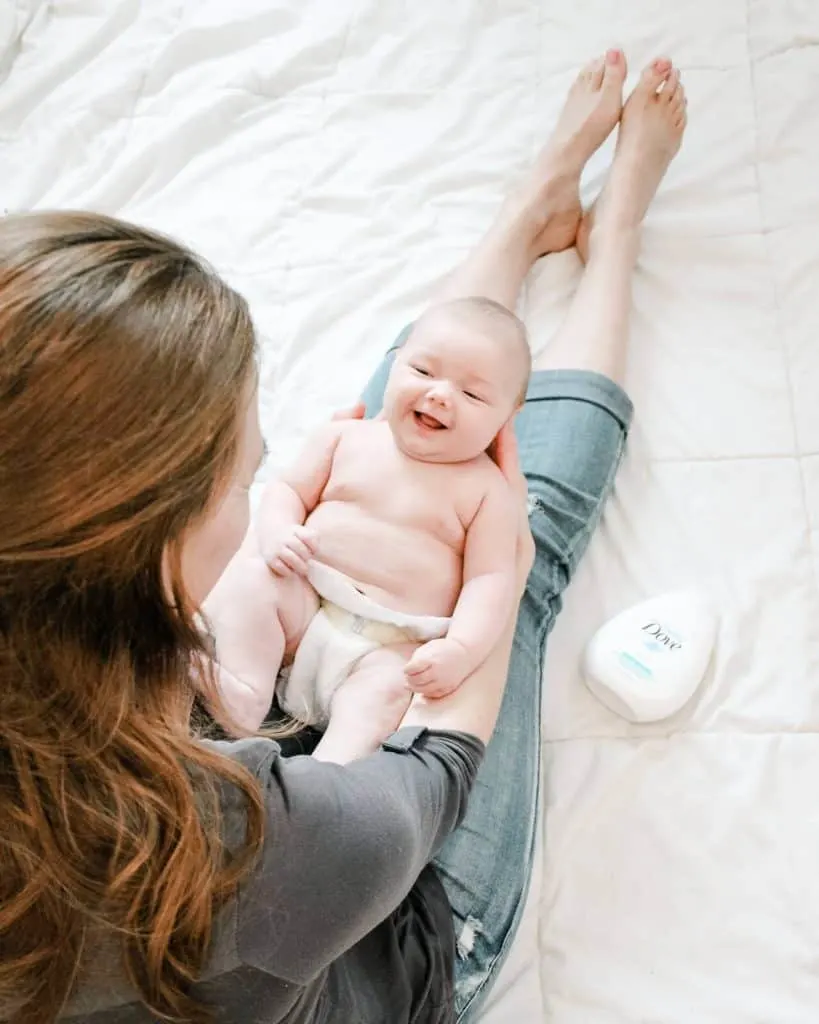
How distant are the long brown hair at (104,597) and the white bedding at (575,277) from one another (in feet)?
1.51

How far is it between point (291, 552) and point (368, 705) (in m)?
0.17

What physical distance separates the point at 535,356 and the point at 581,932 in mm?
669

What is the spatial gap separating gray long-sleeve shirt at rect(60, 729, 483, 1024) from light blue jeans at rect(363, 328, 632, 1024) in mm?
121

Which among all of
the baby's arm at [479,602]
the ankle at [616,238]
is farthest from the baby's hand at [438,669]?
the ankle at [616,238]

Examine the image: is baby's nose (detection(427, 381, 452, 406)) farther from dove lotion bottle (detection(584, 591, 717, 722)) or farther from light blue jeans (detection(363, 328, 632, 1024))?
dove lotion bottle (detection(584, 591, 717, 722))

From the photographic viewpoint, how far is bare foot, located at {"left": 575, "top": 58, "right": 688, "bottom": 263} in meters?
1.34

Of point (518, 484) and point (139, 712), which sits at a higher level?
point (139, 712)

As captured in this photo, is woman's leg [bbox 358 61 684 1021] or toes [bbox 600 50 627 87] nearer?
woman's leg [bbox 358 61 684 1021]

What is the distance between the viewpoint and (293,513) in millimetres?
1136

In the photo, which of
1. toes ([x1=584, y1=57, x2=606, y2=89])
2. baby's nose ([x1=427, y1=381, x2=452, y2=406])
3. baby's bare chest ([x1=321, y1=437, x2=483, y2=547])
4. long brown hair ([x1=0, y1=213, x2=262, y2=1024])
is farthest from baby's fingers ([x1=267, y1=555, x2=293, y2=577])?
toes ([x1=584, y1=57, x2=606, y2=89])

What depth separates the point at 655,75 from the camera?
1.42 meters

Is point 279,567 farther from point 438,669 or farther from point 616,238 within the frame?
point 616,238

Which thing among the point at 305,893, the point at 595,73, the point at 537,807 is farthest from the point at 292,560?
the point at 595,73

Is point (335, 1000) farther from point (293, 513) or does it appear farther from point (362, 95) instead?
point (362, 95)
